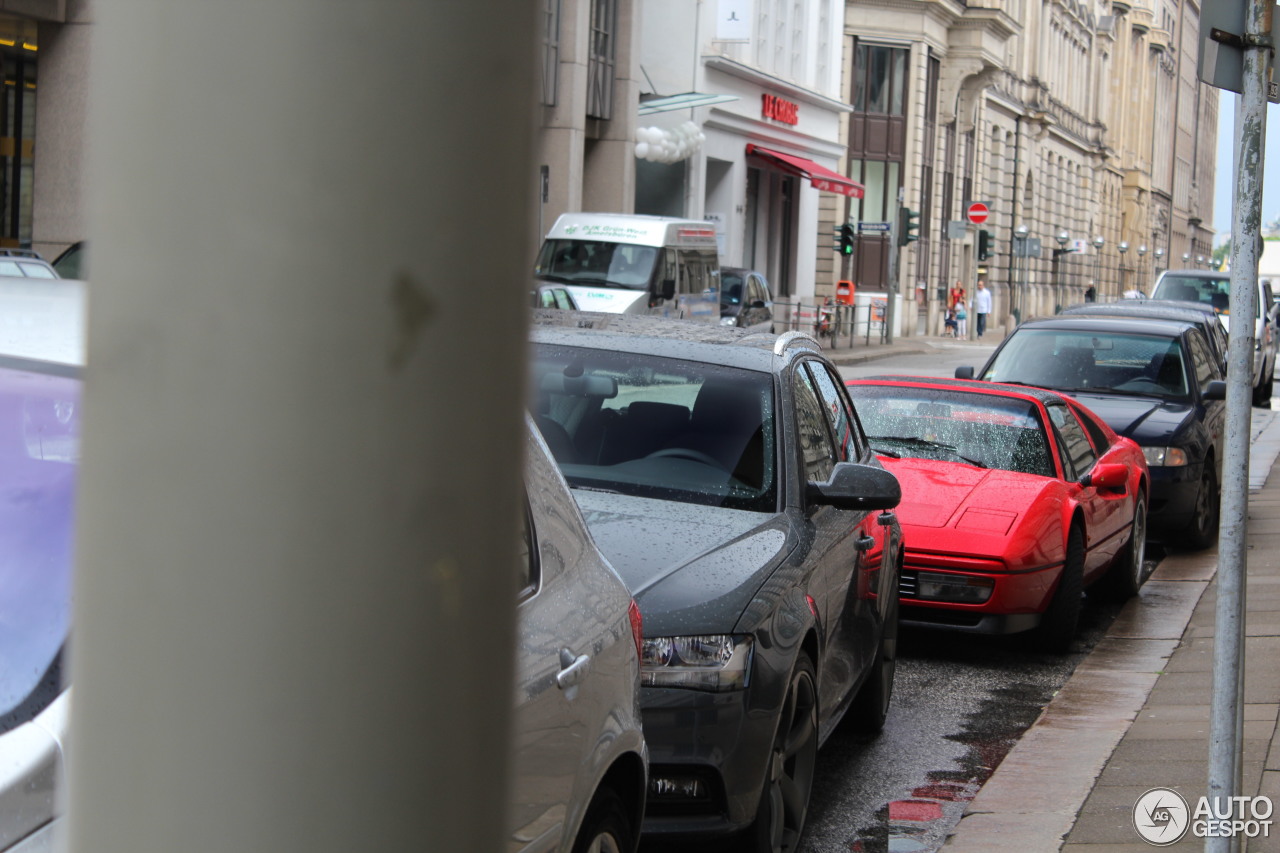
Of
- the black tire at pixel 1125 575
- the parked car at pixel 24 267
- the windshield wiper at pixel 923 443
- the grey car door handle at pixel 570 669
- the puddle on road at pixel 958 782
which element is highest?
the parked car at pixel 24 267

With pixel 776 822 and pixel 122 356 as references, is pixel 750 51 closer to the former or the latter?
pixel 776 822

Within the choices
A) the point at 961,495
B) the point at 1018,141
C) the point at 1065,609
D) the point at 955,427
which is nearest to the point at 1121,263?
the point at 1018,141

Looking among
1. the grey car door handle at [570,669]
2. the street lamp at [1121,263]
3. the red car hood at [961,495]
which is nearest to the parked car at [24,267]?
the red car hood at [961,495]

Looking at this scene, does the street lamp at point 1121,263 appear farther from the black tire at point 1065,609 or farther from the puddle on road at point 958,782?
the puddle on road at point 958,782

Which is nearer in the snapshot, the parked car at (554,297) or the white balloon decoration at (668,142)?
the parked car at (554,297)

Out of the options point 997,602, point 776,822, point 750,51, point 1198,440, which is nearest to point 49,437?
point 776,822

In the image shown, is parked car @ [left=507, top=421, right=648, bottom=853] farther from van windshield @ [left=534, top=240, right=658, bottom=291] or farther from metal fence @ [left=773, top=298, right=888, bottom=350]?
metal fence @ [left=773, top=298, right=888, bottom=350]

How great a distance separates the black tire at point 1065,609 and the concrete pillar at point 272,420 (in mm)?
8055

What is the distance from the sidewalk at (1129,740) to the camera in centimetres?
539

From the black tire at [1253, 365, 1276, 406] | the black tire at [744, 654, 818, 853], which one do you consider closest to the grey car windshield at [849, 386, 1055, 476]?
the black tire at [744, 654, 818, 853]

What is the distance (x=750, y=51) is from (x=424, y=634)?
4121 cm

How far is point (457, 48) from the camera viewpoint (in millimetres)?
970

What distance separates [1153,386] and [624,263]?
12.6 m

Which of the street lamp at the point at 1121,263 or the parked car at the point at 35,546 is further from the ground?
the street lamp at the point at 1121,263
